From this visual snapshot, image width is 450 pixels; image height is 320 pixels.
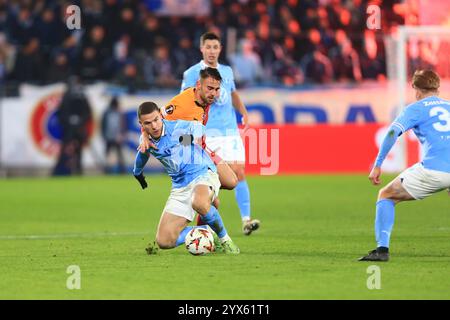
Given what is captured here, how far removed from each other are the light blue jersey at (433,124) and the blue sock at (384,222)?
1.72 ft

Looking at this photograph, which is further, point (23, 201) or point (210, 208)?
point (23, 201)

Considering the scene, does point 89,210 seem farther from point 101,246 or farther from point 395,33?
point 395,33

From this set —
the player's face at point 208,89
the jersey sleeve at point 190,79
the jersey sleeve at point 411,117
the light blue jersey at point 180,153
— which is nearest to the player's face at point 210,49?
the jersey sleeve at point 190,79

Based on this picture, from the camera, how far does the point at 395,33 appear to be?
78.7 feet

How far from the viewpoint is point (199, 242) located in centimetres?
983

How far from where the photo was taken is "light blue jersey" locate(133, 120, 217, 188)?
392 inches

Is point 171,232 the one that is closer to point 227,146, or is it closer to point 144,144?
point 144,144

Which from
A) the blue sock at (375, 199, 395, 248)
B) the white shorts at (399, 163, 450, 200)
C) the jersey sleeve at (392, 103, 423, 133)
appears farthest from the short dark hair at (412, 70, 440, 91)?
the blue sock at (375, 199, 395, 248)

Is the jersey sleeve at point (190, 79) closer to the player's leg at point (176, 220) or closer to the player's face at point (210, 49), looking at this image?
the player's face at point (210, 49)

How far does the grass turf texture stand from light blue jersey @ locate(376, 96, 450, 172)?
3.08 ft

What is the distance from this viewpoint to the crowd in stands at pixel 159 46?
886 inches
